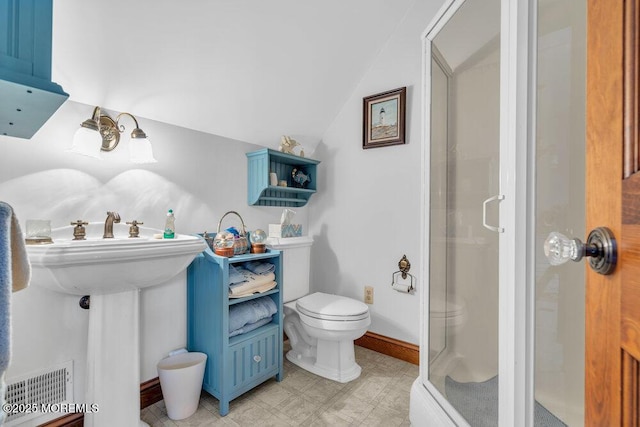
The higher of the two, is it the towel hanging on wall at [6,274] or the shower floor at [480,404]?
the towel hanging on wall at [6,274]

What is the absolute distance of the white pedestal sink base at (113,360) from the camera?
1.25 m

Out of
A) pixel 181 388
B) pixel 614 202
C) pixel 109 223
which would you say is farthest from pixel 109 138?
pixel 614 202

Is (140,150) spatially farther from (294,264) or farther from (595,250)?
(595,250)

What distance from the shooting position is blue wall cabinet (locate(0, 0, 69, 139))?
754 millimetres

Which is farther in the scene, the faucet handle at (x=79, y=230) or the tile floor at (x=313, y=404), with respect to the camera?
the tile floor at (x=313, y=404)

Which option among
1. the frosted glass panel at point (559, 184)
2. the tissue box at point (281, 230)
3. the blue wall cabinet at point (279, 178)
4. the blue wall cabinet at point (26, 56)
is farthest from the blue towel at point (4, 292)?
the tissue box at point (281, 230)

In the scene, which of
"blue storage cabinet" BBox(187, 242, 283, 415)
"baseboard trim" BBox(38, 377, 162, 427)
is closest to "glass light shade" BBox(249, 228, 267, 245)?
"blue storage cabinet" BBox(187, 242, 283, 415)

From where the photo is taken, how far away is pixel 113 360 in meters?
1.28

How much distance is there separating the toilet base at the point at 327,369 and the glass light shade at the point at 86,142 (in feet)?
5.66

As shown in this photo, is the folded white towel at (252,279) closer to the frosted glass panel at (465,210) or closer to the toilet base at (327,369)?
the toilet base at (327,369)

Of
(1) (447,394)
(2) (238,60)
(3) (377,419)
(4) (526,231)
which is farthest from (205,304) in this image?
(4) (526,231)

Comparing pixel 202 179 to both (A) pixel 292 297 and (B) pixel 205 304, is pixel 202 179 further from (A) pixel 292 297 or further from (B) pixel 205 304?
(A) pixel 292 297

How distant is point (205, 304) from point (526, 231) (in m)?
1.57

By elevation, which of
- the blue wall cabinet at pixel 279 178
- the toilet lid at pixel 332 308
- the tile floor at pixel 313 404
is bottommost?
the tile floor at pixel 313 404
